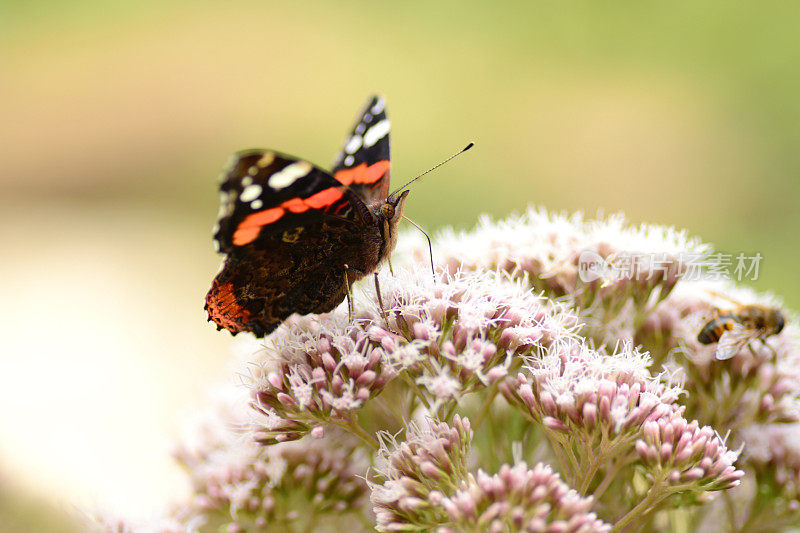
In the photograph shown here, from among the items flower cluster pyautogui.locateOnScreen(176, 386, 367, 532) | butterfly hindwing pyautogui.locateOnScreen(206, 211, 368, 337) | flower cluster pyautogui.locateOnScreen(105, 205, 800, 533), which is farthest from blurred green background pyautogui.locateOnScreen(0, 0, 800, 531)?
butterfly hindwing pyautogui.locateOnScreen(206, 211, 368, 337)

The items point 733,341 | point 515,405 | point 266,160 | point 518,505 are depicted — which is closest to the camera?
point 518,505

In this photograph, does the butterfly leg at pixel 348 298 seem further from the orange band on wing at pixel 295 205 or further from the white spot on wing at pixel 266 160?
the white spot on wing at pixel 266 160

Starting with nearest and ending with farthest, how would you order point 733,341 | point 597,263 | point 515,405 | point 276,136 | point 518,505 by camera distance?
1. point 518,505
2. point 515,405
3. point 733,341
4. point 597,263
5. point 276,136

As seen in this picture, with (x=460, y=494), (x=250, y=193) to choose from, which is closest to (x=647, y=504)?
(x=460, y=494)

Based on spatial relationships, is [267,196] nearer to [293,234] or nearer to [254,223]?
[254,223]

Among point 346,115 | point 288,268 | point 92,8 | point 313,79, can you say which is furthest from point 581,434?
point 92,8

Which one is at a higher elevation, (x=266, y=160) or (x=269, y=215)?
(x=266, y=160)

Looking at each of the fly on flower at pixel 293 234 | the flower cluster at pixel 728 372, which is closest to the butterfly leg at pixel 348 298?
the fly on flower at pixel 293 234
